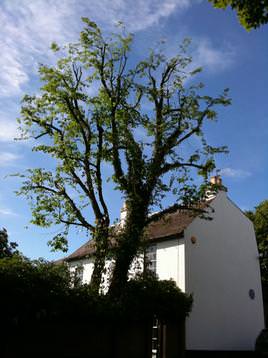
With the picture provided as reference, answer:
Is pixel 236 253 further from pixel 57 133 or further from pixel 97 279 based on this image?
pixel 57 133

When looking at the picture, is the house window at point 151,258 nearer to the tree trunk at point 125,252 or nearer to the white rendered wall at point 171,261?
the white rendered wall at point 171,261

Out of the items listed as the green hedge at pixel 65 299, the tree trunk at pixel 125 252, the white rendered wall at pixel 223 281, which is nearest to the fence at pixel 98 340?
the green hedge at pixel 65 299

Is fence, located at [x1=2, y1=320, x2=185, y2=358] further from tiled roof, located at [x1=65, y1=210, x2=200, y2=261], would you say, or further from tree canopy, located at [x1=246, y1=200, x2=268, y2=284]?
tree canopy, located at [x1=246, y1=200, x2=268, y2=284]

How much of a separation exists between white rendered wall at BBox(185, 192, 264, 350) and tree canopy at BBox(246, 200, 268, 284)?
5.51m

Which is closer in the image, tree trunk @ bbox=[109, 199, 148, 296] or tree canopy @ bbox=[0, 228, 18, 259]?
tree trunk @ bbox=[109, 199, 148, 296]

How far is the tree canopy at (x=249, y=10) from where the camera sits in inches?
292

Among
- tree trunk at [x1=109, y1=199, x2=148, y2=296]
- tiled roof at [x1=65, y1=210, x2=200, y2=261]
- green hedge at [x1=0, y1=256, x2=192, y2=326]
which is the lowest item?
green hedge at [x1=0, y1=256, x2=192, y2=326]

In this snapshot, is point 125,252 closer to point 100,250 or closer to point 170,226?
point 100,250

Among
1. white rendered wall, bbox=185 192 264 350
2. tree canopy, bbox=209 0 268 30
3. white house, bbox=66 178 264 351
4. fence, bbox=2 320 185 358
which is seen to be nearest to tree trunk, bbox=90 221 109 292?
white house, bbox=66 178 264 351

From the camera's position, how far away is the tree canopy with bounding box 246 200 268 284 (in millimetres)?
28297

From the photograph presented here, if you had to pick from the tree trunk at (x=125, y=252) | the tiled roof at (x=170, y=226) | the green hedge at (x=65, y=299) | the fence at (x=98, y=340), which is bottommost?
the fence at (x=98, y=340)

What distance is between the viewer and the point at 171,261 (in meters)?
20.1

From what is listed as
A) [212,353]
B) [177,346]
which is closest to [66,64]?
[177,346]

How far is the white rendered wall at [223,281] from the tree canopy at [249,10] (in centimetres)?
1385
